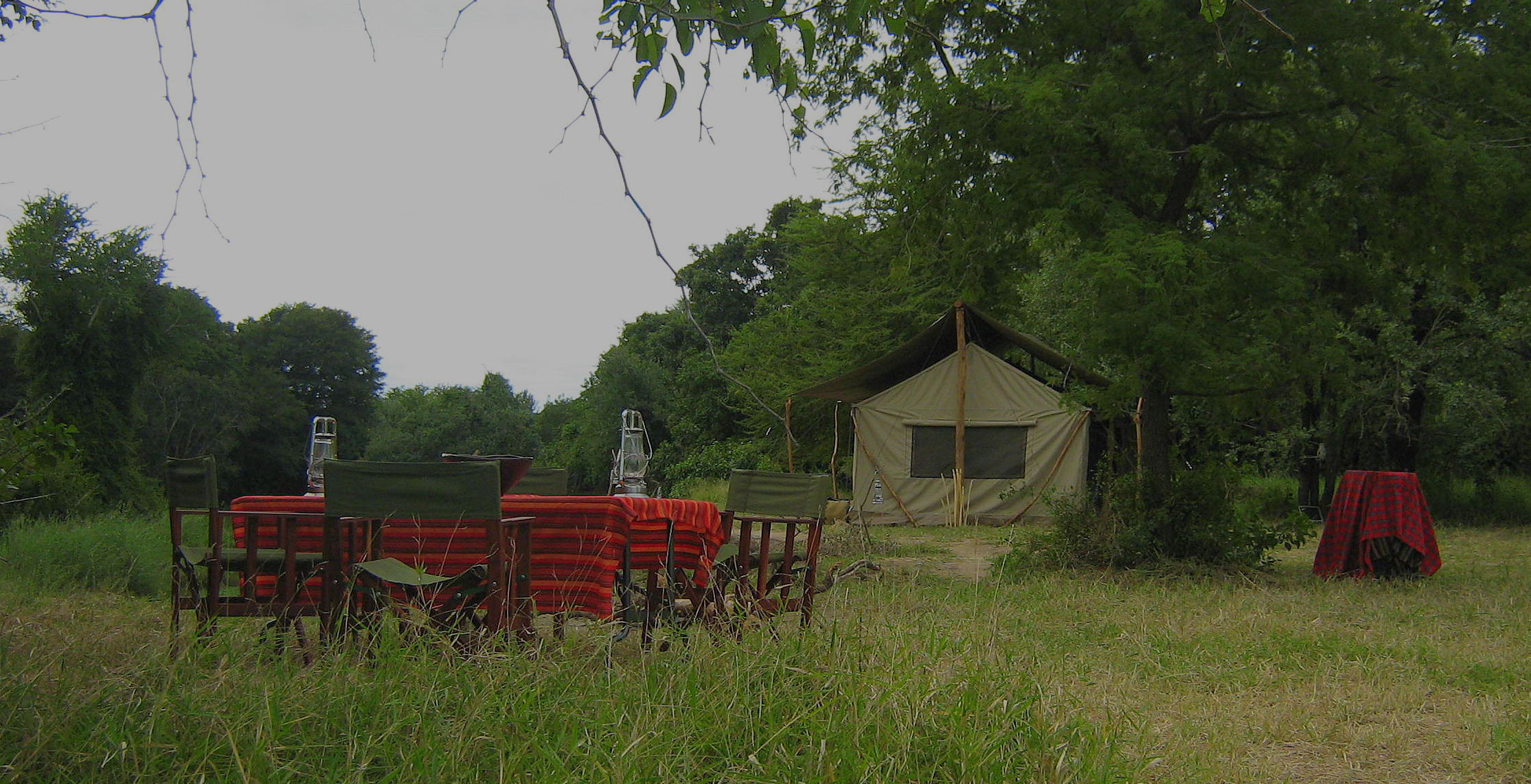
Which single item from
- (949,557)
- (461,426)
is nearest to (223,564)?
(949,557)

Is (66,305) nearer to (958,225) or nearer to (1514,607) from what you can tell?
(958,225)

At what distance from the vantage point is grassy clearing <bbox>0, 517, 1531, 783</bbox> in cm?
228

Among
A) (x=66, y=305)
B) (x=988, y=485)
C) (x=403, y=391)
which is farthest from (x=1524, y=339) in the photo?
(x=403, y=391)

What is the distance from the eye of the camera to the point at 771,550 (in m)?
4.94

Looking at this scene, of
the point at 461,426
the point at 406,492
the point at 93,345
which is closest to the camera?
the point at 406,492

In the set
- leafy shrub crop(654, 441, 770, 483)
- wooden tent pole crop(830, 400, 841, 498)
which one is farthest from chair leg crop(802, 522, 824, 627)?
leafy shrub crop(654, 441, 770, 483)

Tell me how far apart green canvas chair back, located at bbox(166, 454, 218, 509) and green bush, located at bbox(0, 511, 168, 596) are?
8.05 ft

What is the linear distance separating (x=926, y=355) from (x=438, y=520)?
12.1 metres

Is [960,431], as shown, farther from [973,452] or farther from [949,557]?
[949,557]

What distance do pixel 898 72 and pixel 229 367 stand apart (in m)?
32.6

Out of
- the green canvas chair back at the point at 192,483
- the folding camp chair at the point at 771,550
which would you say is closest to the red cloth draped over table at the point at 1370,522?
the folding camp chair at the point at 771,550

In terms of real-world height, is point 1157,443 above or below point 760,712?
above

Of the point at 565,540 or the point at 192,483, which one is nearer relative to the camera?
the point at 565,540

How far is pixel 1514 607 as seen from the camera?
636cm
